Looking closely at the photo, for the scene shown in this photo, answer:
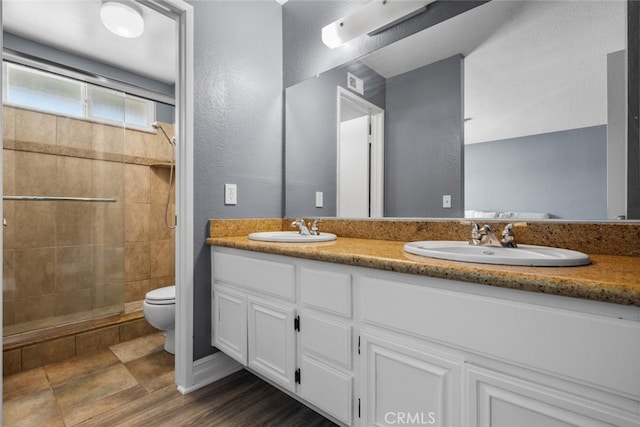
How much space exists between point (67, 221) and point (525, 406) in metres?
2.91

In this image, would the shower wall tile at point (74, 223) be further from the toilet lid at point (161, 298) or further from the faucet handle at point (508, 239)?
the faucet handle at point (508, 239)

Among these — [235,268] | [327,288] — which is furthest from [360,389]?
[235,268]

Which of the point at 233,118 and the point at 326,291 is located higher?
the point at 233,118

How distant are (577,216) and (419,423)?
89 cm

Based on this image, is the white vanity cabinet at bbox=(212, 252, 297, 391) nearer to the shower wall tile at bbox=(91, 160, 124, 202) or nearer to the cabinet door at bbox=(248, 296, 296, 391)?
the cabinet door at bbox=(248, 296, 296, 391)

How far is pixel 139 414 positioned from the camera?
1423 mm

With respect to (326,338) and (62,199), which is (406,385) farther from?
(62,199)

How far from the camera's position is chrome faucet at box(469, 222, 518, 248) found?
1.10 m

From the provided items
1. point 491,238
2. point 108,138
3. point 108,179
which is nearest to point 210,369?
point 491,238

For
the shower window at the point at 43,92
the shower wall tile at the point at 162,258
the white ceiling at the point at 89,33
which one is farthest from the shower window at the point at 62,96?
the shower wall tile at the point at 162,258

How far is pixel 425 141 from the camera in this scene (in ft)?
4.84

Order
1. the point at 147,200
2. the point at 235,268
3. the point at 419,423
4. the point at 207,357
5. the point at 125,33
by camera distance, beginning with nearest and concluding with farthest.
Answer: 1. the point at 419,423
2. the point at 235,268
3. the point at 207,357
4. the point at 125,33
5. the point at 147,200

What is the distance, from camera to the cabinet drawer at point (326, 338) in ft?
3.52

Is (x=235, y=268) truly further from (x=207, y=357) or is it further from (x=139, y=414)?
(x=139, y=414)
